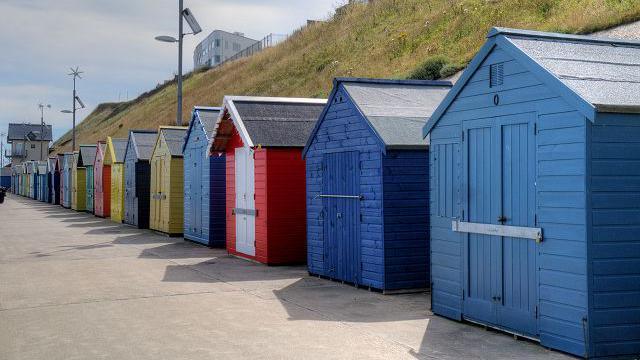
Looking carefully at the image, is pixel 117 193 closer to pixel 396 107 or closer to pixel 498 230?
pixel 396 107

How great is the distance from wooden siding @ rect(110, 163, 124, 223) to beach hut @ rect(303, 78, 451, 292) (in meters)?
17.4

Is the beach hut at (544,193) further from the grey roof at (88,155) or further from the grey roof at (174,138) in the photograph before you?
the grey roof at (88,155)

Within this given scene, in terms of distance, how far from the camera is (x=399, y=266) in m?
11.1

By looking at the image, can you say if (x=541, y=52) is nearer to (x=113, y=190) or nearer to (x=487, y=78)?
(x=487, y=78)

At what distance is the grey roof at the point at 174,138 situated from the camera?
22266mm

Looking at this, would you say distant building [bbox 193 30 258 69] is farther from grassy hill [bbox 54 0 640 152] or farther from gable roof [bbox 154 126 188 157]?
gable roof [bbox 154 126 188 157]

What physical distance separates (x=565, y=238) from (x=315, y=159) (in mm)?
6661

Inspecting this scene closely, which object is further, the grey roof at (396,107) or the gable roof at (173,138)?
the gable roof at (173,138)

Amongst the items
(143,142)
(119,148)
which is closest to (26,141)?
(119,148)

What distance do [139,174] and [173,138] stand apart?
11.9 ft

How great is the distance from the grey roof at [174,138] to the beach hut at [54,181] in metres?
27.5

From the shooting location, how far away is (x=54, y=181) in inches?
1885

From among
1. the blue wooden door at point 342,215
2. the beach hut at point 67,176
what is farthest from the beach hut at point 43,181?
the blue wooden door at point 342,215

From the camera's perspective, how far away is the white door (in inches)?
615
